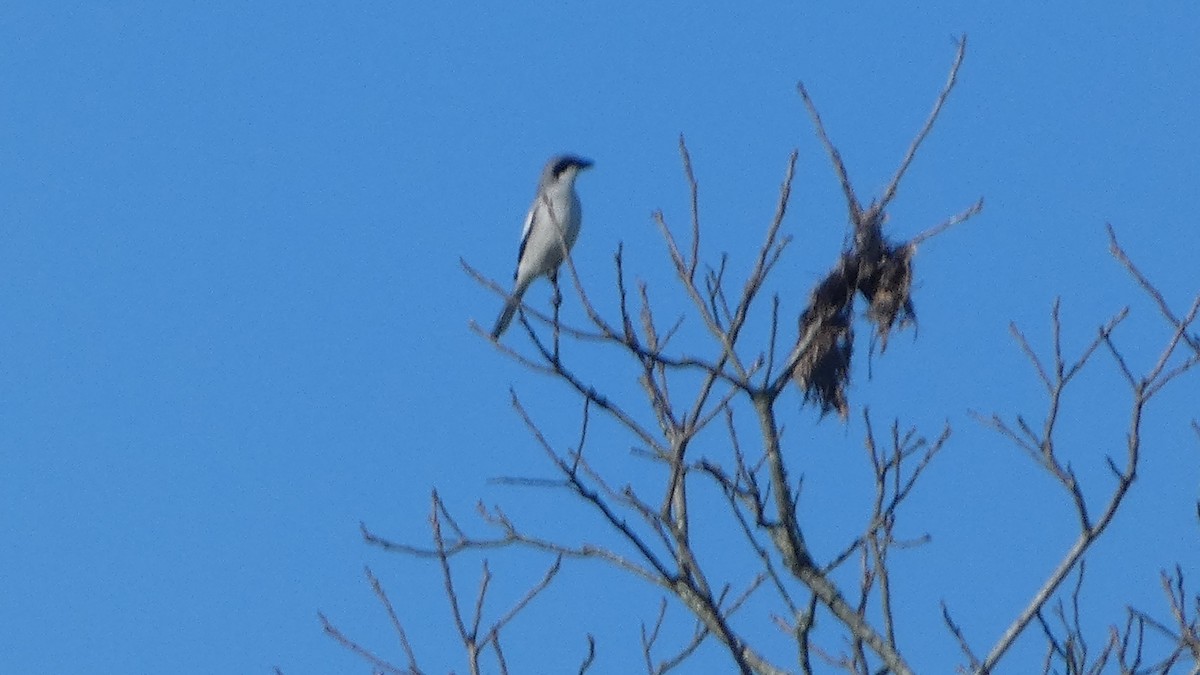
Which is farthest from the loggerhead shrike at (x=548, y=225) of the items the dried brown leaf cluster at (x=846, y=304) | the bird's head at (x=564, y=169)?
the dried brown leaf cluster at (x=846, y=304)

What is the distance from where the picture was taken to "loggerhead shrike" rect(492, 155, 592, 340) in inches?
463

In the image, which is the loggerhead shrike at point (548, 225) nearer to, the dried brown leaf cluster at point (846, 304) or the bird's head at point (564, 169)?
the bird's head at point (564, 169)

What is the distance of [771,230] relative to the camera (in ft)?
16.3

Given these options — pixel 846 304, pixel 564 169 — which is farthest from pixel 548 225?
pixel 846 304

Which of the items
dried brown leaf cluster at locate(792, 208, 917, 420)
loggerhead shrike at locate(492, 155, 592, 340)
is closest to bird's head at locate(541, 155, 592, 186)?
loggerhead shrike at locate(492, 155, 592, 340)

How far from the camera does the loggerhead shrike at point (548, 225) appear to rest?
11.8 metres

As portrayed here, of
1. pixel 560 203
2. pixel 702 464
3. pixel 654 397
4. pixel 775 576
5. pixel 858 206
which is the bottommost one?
pixel 775 576

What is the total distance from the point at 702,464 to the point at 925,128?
3.72ft

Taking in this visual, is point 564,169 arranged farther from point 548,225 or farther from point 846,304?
point 846,304

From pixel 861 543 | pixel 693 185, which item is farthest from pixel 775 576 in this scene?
pixel 693 185

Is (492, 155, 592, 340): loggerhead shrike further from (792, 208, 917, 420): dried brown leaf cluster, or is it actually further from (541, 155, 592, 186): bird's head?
(792, 208, 917, 420): dried brown leaf cluster

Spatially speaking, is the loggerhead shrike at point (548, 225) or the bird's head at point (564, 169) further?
the bird's head at point (564, 169)

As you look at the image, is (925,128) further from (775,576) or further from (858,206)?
(775,576)

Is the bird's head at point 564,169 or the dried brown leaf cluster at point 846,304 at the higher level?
the bird's head at point 564,169
